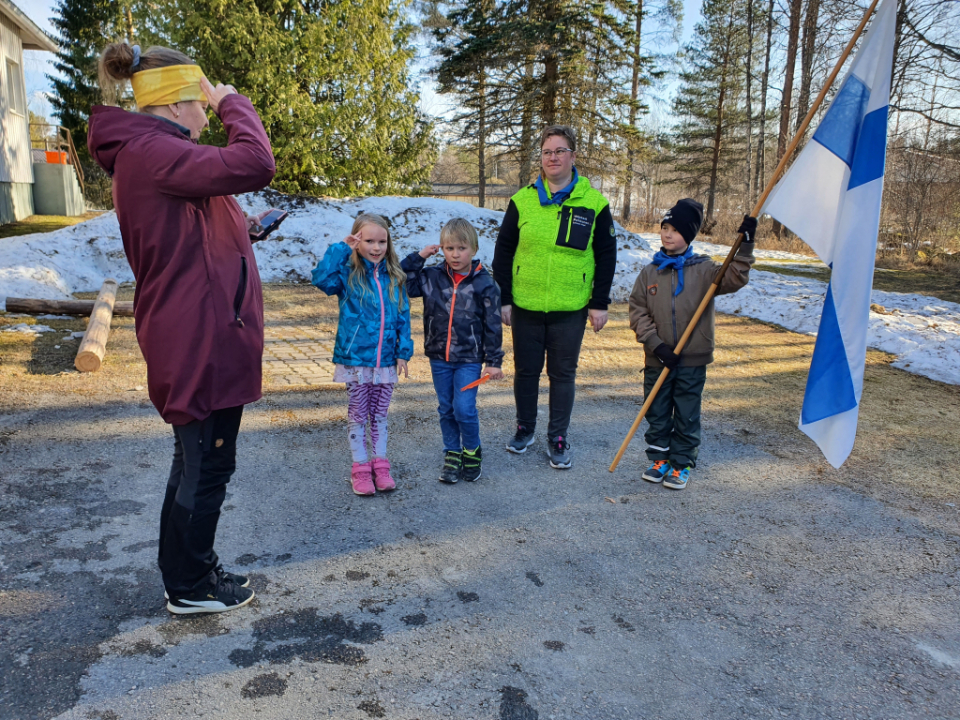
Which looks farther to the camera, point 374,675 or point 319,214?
point 319,214

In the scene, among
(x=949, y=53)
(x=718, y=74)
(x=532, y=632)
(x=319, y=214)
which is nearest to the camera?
(x=532, y=632)

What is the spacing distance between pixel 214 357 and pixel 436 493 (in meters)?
1.89

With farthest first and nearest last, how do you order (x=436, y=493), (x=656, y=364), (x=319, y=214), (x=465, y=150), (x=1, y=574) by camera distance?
1. (x=465, y=150)
2. (x=319, y=214)
3. (x=656, y=364)
4. (x=436, y=493)
5. (x=1, y=574)

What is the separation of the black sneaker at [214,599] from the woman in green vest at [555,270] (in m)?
2.28

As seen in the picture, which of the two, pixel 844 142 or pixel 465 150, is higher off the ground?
pixel 465 150

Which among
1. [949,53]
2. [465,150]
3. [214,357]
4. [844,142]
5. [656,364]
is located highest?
[949,53]

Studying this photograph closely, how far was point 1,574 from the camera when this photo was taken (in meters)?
2.90

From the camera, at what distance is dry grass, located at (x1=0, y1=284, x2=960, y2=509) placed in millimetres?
4688

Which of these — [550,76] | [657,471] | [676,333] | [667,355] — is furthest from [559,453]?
[550,76]

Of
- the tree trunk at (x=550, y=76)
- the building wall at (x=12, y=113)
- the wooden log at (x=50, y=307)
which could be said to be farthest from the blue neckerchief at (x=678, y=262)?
the building wall at (x=12, y=113)

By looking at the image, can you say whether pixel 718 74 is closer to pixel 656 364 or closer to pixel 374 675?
pixel 656 364

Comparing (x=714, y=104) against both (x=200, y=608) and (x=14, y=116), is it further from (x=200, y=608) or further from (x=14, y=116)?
(x=200, y=608)

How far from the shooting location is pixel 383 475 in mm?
4035

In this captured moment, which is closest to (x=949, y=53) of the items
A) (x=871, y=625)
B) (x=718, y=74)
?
(x=718, y=74)
